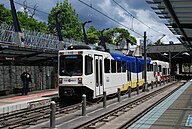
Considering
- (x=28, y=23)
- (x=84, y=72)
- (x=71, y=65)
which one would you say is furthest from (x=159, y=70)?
(x=28, y=23)

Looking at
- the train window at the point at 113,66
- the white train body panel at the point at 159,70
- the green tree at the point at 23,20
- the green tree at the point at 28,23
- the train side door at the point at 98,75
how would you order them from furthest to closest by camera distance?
the green tree at the point at 28,23, the green tree at the point at 23,20, the white train body panel at the point at 159,70, the train window at the point at 113,66, the train side door at the point at 98,75

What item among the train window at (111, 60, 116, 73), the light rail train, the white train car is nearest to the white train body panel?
the train window at (111, 60, 116, 73)

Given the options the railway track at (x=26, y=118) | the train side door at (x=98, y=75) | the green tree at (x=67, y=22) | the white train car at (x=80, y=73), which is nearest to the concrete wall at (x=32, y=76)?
the white train car at (x=80, y=73)

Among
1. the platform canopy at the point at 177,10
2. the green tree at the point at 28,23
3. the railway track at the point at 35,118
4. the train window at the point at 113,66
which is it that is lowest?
the railway track at the point at 35,118

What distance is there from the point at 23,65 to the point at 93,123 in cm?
1556

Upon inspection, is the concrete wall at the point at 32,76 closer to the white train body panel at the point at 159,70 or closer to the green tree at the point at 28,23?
the white train body panel at the point at 159,70

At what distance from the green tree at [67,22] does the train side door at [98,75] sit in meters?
51.1

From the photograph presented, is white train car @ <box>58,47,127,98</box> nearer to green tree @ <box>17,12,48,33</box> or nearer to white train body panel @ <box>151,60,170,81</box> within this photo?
white train body panel @ <box>151,60,170,81</box>

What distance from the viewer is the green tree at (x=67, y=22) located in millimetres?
71188

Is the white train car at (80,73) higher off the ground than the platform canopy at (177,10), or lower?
lower

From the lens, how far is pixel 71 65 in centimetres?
1870

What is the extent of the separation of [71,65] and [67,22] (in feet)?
180

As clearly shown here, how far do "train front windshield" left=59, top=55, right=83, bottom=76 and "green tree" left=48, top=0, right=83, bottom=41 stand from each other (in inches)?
2042

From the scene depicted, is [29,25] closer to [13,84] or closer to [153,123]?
[13,84]
